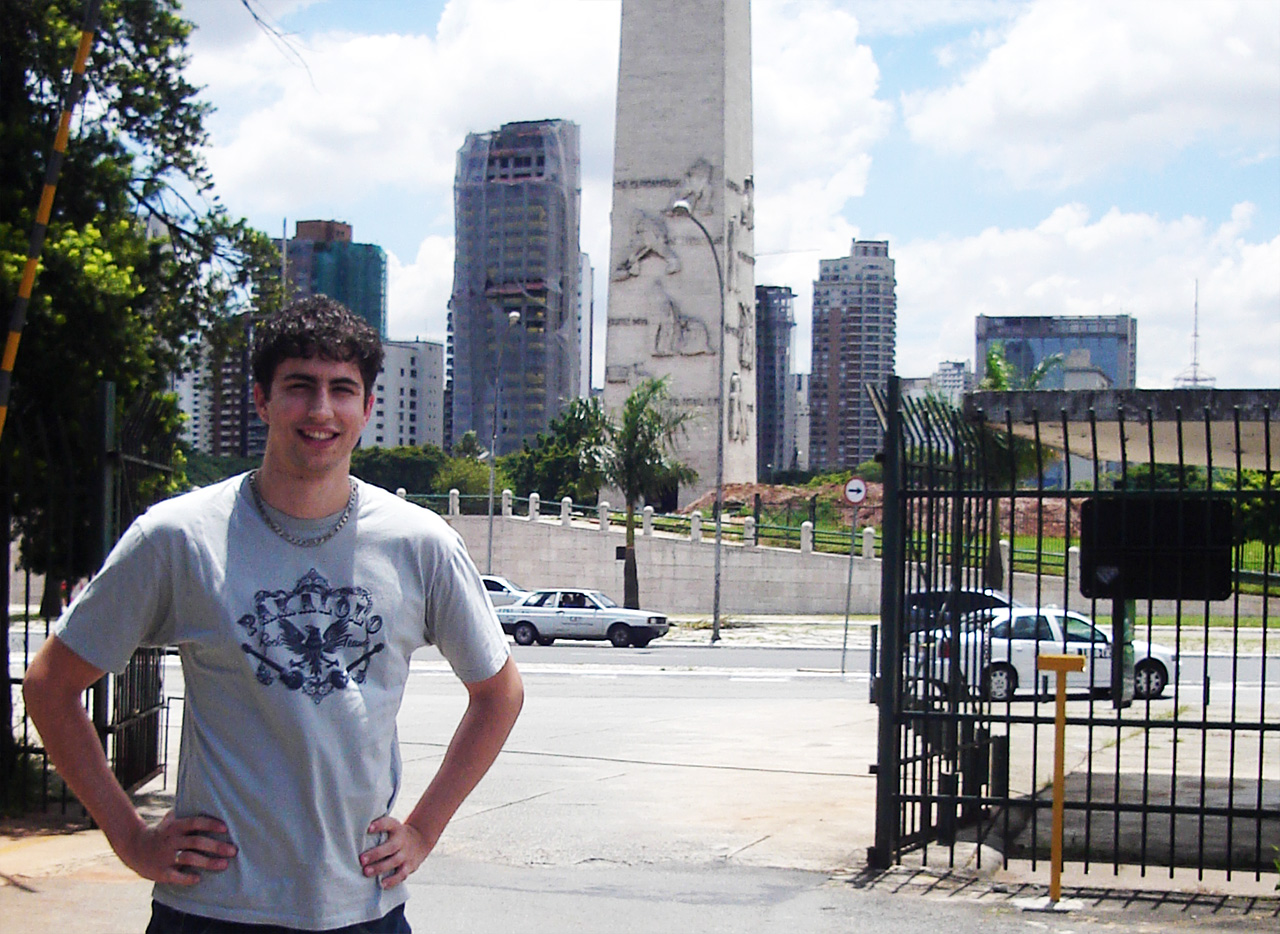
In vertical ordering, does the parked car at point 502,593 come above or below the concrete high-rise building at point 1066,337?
below

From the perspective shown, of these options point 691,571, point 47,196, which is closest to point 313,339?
point 47,196

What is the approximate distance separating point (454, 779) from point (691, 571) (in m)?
45.6

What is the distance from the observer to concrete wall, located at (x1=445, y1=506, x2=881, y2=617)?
47656mm

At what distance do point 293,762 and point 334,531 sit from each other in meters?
0.44

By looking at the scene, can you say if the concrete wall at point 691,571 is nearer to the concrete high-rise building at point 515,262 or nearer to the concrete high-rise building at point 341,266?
the concrete high-rise building at point 515,262

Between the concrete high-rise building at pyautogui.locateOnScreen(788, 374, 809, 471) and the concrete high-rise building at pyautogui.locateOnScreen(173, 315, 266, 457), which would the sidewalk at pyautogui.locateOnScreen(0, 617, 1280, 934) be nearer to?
the concrete high-rise building at pyautogui.locateOnScreen(173, 315, 266, 457)

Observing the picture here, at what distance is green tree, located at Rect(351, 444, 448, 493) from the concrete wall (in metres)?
51.4

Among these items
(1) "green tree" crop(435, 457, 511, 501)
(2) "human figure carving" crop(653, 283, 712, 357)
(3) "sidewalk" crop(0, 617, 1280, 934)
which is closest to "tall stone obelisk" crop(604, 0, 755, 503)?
(2) "human figure carving" crop(653, 283, 712, 357)

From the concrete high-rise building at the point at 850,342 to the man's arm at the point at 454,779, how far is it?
151 m

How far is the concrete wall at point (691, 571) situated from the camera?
4766 centimetres

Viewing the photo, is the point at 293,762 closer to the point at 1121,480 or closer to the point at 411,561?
the point at 411,561

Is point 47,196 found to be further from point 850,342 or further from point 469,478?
point 850,342

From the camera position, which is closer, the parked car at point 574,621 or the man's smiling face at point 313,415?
the man's smiling face at point 313,415

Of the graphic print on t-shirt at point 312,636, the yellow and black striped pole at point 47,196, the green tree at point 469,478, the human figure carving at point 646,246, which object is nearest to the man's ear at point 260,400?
the graphic print on t-shirt at point 312,636
